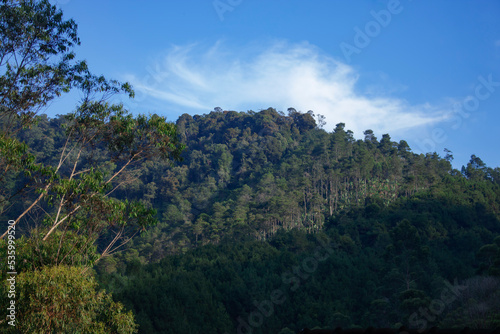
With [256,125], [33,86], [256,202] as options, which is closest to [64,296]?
[33,86]

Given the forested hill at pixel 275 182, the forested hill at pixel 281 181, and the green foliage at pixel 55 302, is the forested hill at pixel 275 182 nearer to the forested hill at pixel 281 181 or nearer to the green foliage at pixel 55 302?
the forested hill at pixel 281 181

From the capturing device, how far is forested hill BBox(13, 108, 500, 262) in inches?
1790

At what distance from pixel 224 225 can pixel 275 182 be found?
509 inches

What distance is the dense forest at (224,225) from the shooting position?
8.73 metres

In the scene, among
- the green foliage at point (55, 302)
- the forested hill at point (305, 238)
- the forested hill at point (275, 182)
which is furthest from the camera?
the forested hill at point (275, 182)

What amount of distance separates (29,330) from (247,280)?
24.4 meters

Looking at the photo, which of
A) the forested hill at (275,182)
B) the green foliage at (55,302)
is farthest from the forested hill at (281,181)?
the green foliage at (55,302)

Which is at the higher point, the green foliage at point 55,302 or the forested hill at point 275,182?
the forested hill at point 275,182

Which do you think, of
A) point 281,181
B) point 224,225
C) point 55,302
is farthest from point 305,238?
point 55,302

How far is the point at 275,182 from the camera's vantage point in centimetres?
5591

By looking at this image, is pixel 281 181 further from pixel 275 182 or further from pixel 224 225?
pixel 224 225

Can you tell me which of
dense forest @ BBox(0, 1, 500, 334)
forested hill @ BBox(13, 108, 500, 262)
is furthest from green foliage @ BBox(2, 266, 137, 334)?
forested hill @ BBox(13, 108, 500, 262)

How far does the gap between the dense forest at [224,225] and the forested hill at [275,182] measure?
0.87 ft

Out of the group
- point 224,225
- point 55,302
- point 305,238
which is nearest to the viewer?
point 55,302
